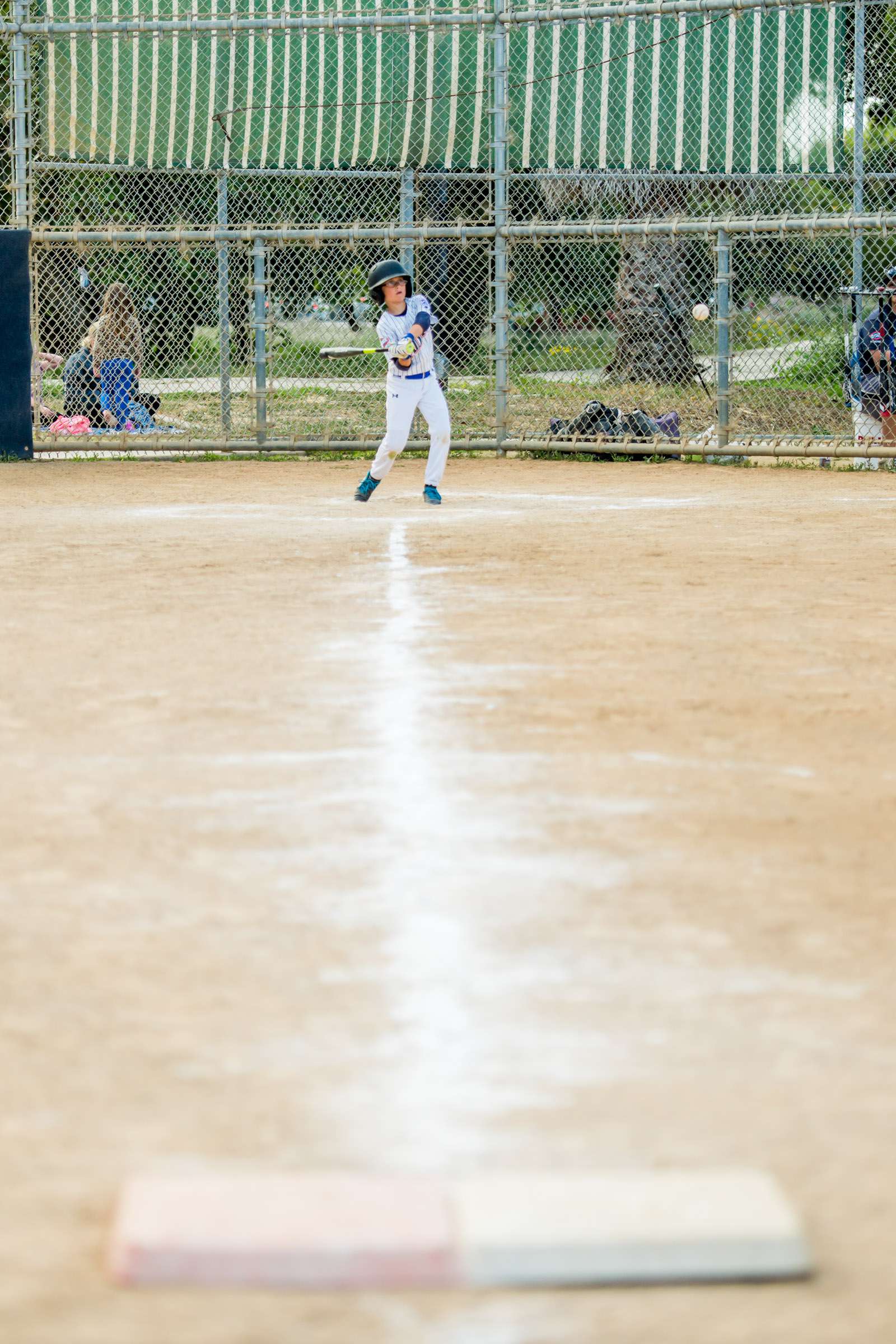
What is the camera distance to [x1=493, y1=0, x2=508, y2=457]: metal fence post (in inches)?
560

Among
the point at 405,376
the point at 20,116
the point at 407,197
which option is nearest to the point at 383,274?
the point at 405,376

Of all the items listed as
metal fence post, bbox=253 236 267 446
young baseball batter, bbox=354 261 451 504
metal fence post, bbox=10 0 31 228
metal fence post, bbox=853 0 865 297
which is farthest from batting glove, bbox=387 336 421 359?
metal fence post, bbox=10 0 31 228

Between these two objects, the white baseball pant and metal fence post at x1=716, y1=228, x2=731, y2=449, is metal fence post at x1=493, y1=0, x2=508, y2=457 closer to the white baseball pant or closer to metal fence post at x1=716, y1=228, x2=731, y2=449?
metal fence post at x1=716, y1=228, x2=731, y2=449

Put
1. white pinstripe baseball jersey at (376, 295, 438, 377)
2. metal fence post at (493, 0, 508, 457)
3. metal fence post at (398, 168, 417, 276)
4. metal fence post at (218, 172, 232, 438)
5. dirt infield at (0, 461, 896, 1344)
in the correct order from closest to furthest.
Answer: dirt infield at (0, 461, 896, 1344) → white pinstripe baseball jersey at (376, 295, 438, 377) → metal fence post at (493, 0, 508, 457) → metal fence post at (218, 172, 232, 438) → metal fence post at (398, 168, 417, 276)

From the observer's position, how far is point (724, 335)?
13781 mm

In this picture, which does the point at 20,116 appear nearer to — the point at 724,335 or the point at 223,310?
the point at 223,310

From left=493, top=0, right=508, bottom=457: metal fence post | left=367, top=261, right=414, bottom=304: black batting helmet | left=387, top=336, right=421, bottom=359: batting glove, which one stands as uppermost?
left=493, top=0, right=508, bottom=457: metal fence post

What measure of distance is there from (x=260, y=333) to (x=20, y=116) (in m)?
2.44

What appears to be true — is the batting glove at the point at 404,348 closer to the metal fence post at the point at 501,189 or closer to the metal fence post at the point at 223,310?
the metal fence post at the point at 501,189

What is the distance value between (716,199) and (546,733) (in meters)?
14.3

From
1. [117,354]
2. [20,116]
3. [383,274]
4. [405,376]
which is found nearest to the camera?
[383,274]

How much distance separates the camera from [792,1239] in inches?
88.7

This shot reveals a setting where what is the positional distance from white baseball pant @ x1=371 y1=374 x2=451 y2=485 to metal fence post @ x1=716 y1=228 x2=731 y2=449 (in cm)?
288

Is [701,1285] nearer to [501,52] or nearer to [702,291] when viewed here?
[501,52]
